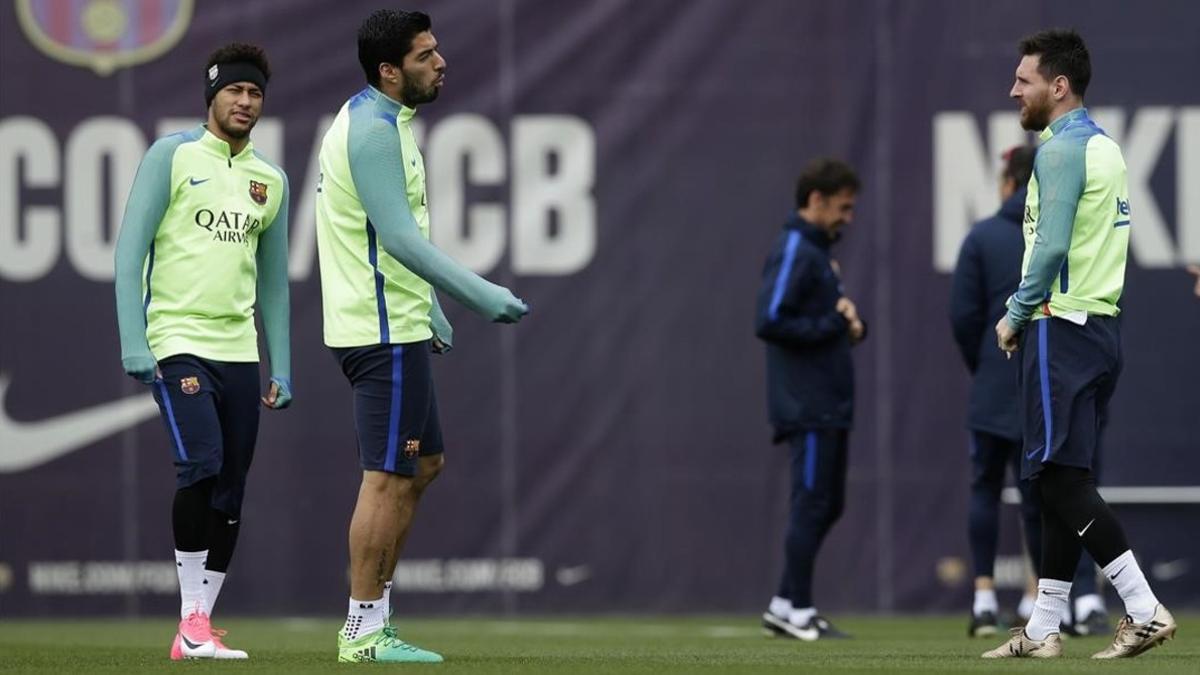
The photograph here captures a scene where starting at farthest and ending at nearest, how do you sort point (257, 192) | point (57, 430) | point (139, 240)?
point (57, 430) → point (257, 192) → point (139, 240)

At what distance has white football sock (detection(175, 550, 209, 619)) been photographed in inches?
258

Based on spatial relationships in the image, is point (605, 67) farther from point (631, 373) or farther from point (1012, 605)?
point (1012, 605)

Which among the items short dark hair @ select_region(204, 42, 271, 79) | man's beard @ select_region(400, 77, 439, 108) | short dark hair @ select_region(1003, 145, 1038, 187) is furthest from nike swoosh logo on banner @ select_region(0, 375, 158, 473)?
man's beard @ select_region(400, 77, 439, 108)

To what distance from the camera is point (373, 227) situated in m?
6.10

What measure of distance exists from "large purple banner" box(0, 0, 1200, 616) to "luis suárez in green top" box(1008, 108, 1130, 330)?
14.3ft

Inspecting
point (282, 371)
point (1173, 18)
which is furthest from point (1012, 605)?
point (282, 371)

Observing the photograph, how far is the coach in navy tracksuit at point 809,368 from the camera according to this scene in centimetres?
871

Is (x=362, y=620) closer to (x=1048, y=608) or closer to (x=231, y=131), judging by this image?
(x=231, y=131)

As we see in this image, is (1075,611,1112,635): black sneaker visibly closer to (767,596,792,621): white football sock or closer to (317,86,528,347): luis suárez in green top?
(767,596,792,621): white football sock

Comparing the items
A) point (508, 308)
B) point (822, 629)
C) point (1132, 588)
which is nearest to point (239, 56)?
point (508, 308)

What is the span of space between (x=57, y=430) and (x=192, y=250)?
14.7 ft

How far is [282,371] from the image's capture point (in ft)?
22.8

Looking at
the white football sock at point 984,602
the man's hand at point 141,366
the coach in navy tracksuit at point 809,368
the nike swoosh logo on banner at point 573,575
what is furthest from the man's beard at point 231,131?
the nike swoosh logo on banner at point 573,575

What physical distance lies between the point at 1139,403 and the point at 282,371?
210 inches
